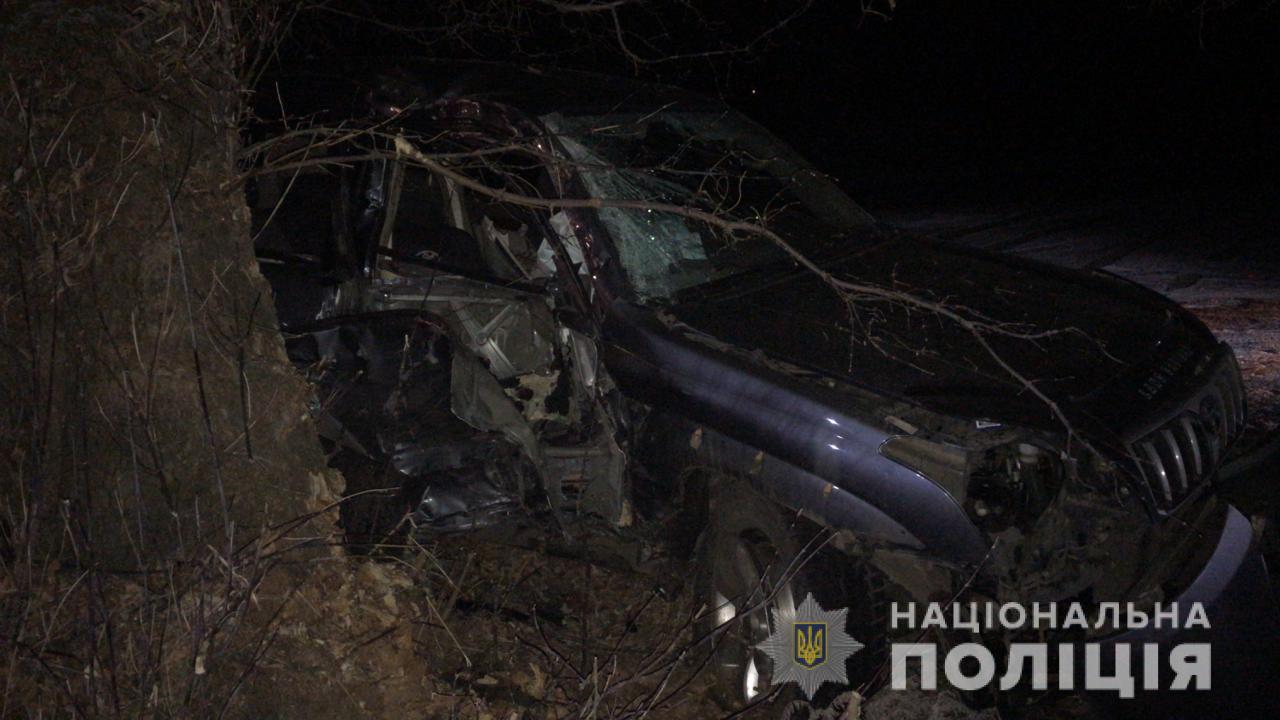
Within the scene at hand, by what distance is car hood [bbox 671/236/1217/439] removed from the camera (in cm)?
288

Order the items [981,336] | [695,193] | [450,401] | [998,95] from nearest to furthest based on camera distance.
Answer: [981,336]
[450,401]
[695,193]
[998,95]

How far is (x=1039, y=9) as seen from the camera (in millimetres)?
28953

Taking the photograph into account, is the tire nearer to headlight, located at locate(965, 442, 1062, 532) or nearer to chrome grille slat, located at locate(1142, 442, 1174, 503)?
headlight, located at locate(965, 442, 1062, 532)

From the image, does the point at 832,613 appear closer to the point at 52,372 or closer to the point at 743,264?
the point at 743,264

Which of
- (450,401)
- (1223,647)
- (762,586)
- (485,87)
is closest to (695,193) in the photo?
(485,87)

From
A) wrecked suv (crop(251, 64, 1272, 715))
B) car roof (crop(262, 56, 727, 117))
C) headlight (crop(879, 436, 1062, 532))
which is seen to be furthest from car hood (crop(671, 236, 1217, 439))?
car roof (crop(262, 56, 727, 117))

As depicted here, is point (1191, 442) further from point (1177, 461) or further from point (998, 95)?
point (998, 95)

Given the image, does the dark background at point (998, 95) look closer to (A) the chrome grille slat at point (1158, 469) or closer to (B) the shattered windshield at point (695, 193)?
(B) the shattered windshield at point (695, 193)

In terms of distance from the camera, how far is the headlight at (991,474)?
2740mm

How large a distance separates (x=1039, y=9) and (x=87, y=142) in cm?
3083

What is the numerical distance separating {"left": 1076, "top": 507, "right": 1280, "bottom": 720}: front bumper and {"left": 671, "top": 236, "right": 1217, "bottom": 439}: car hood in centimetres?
52

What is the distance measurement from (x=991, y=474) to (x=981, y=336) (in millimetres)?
530

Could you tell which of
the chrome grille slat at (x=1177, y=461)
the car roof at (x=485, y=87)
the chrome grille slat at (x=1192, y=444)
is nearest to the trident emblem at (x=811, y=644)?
the chrome grille slat at (x=1177, y=461)

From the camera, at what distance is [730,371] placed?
3.09m
